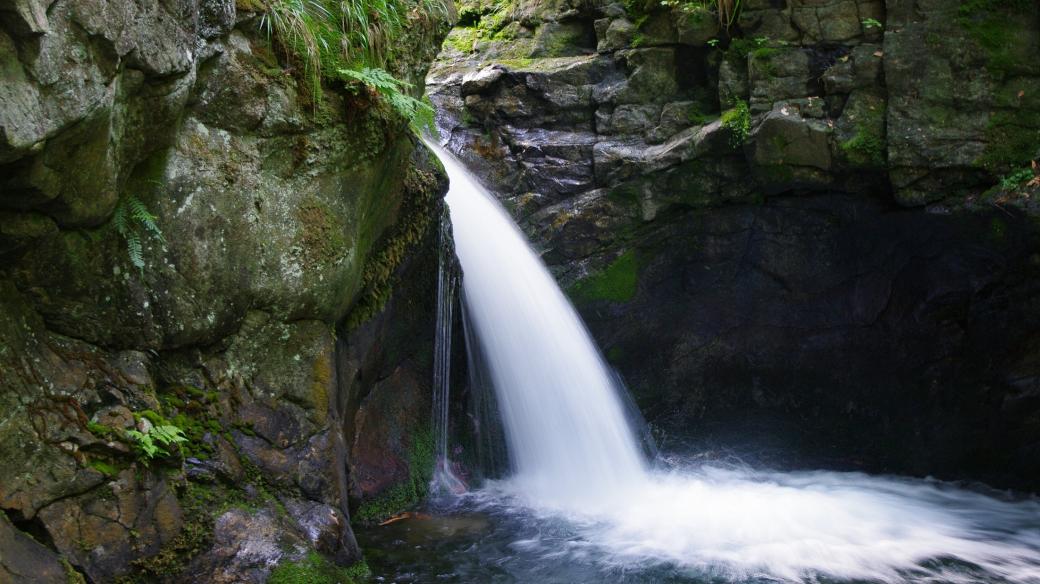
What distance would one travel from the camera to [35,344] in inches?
146

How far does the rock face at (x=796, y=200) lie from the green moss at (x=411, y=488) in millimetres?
2574

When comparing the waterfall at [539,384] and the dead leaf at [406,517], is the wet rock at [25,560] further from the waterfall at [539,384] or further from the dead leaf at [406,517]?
the waterfall at [539,384]

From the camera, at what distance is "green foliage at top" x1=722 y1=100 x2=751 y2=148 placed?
789 cm

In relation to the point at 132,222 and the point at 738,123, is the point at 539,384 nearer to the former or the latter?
the point at 738,123

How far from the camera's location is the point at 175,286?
14.2 feet

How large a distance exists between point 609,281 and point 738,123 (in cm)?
229

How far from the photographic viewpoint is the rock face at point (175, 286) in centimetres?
333

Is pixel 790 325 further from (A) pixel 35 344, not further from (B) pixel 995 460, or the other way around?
(A) pixel 35 344

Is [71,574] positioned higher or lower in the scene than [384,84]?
lower

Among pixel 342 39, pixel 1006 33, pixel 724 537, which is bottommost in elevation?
pixel 724 537

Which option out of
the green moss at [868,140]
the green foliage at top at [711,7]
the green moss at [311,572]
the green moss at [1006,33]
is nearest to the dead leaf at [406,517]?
the green moss at [311,572]

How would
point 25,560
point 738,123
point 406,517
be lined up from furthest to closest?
1. point 738,123
2. point 406,517
3. point 25,560

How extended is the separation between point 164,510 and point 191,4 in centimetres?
273

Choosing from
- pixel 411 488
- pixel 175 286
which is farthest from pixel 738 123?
pixel 175 286
